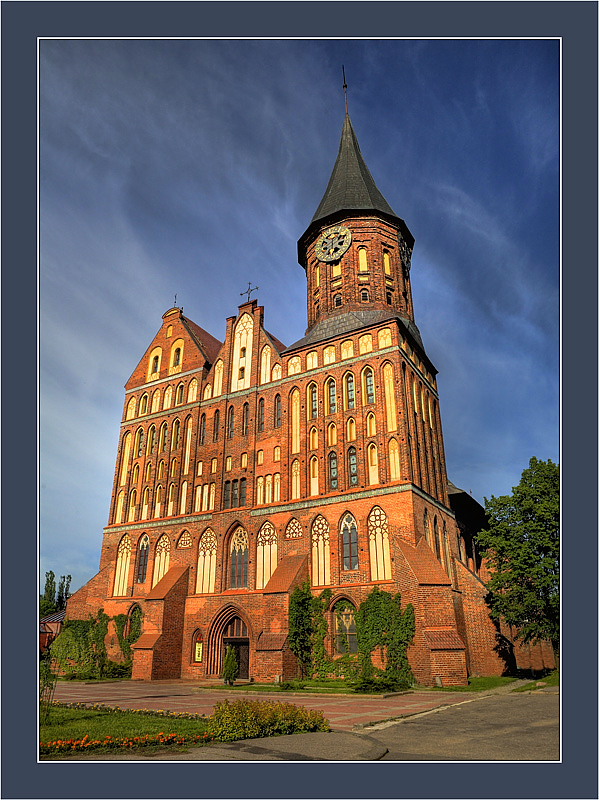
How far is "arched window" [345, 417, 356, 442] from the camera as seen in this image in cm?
3147

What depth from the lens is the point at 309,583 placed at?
29.1m

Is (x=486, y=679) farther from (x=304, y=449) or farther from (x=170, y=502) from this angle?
(x=170, y=502)

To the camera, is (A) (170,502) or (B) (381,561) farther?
(A) (170,502)

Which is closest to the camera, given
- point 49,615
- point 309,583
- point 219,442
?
point 309,583

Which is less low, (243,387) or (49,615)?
(243,387)

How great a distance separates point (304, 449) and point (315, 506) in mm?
3591

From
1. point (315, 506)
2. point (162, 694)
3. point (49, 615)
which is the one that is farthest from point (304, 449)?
point (49, 615)

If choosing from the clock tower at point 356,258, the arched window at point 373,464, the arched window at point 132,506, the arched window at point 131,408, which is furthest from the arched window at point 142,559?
the clock tower at point 356,258

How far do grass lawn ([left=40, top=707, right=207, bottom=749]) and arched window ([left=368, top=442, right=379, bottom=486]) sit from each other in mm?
17825

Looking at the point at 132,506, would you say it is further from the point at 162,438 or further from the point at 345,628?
the point at 345,628

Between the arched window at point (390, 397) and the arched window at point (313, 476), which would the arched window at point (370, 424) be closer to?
the arched window at point (390, 397)

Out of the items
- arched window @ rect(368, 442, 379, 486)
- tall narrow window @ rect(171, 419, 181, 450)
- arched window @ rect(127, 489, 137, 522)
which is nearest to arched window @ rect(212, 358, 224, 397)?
tall narrow window @ rect(171, 419, 181, 450)

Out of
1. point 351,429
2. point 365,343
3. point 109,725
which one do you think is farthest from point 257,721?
point 365,343

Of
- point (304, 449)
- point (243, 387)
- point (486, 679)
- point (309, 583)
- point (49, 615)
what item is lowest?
point (49, 615)
